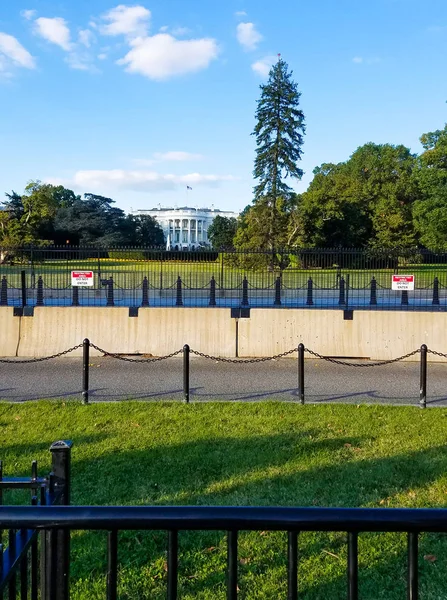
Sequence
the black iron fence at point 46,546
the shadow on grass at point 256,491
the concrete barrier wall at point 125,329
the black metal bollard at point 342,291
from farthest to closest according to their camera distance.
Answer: the black metal bollard at point 342,291 → the concrete barrier wall at point 125,329 → the shadow on grass at point 256,491 → the black iron fence at point 46,546

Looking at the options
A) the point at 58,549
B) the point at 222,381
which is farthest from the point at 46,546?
the point at 222,381

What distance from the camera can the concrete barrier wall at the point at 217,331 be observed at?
13.2m

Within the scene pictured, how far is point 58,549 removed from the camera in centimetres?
265

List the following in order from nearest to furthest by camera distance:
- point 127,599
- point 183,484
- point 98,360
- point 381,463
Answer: point 127,599, point 183,484, point 381,463, point 98,360

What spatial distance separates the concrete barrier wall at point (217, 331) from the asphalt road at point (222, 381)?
1.84 feet

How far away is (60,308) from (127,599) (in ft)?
33.8

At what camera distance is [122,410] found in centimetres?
891

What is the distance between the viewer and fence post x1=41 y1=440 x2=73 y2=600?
101 inches

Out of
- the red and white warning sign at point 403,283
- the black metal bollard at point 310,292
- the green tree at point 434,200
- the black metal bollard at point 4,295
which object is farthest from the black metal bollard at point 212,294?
the green tree at point 434,200

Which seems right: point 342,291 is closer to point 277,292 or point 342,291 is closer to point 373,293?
point 373,293

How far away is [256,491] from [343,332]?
311 inches

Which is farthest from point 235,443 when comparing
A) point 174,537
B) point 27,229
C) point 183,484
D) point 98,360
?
point 27,229

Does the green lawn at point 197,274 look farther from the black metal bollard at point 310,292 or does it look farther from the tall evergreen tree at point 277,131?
the tall evergreen tree at point 277,131

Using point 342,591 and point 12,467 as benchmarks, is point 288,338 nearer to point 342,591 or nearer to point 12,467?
point 12,467
